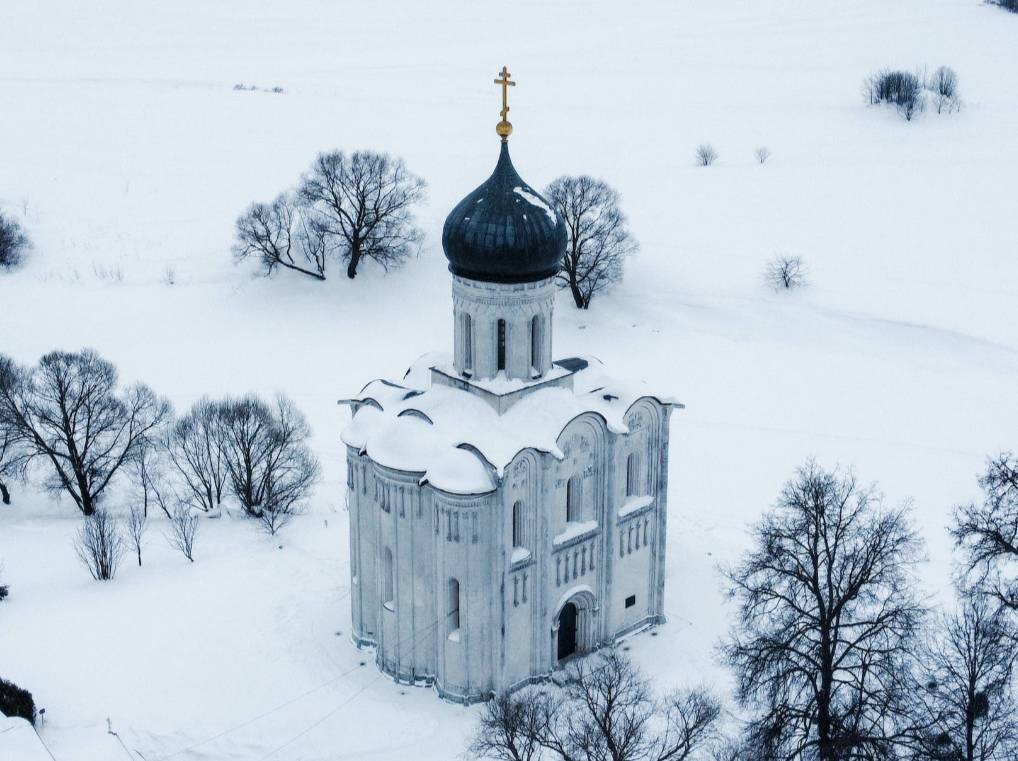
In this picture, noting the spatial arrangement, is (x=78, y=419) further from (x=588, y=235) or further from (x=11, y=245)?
(x=588, y=235)

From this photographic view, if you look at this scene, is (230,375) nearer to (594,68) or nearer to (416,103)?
(416,103)

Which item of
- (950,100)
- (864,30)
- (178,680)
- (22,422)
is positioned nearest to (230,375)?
(22,422)

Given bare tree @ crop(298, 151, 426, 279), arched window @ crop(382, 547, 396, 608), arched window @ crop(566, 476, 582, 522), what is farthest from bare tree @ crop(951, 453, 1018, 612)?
bare tree @ crop(298, 151, 426, 279)

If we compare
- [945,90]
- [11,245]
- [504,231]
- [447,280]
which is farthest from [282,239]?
[945,90]

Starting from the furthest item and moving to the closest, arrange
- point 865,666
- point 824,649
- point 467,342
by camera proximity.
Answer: point 467,342 → point 824,649 → point 865,666

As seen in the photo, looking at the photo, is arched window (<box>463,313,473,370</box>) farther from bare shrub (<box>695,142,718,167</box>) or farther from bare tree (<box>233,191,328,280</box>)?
bare shrub (<box>695,142,718,167</box>)

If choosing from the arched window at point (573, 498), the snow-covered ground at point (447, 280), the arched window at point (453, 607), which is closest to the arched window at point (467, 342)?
the arched window at point (573, 498)
